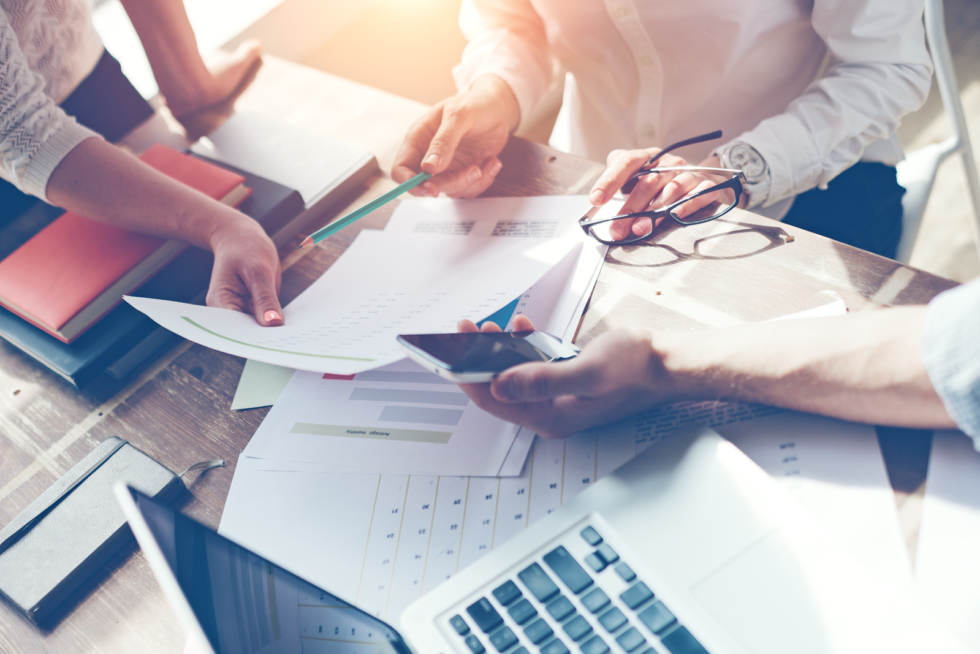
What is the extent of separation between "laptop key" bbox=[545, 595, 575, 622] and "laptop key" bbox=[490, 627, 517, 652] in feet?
0.10

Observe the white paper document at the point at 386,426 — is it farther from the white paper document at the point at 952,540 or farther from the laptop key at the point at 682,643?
the white paper document at the point at 952,540

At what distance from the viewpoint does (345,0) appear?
184 cm

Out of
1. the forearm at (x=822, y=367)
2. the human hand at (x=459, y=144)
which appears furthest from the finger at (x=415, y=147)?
the forearm at (x=822, y=367)

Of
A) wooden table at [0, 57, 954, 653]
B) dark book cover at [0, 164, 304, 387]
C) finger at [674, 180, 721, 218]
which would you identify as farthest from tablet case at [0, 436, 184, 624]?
finger at [674, 180, 721, 218]

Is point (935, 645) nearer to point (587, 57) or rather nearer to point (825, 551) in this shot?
point (825, 551)

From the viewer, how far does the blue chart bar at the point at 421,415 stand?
0.57 m

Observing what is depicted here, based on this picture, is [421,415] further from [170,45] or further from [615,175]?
[170,45]

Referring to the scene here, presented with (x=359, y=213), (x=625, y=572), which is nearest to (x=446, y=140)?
(x=359, y=213)

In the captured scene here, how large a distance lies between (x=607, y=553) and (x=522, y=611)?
0.24ft

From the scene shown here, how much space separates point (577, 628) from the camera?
0.39m

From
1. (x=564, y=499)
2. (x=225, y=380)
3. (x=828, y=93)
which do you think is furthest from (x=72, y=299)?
(x=828, y=93)

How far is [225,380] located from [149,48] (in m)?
0.81

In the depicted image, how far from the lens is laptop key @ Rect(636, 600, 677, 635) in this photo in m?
0.38

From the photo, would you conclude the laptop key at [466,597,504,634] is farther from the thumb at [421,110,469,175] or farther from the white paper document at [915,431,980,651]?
the thumb at [421,110,469,175]
